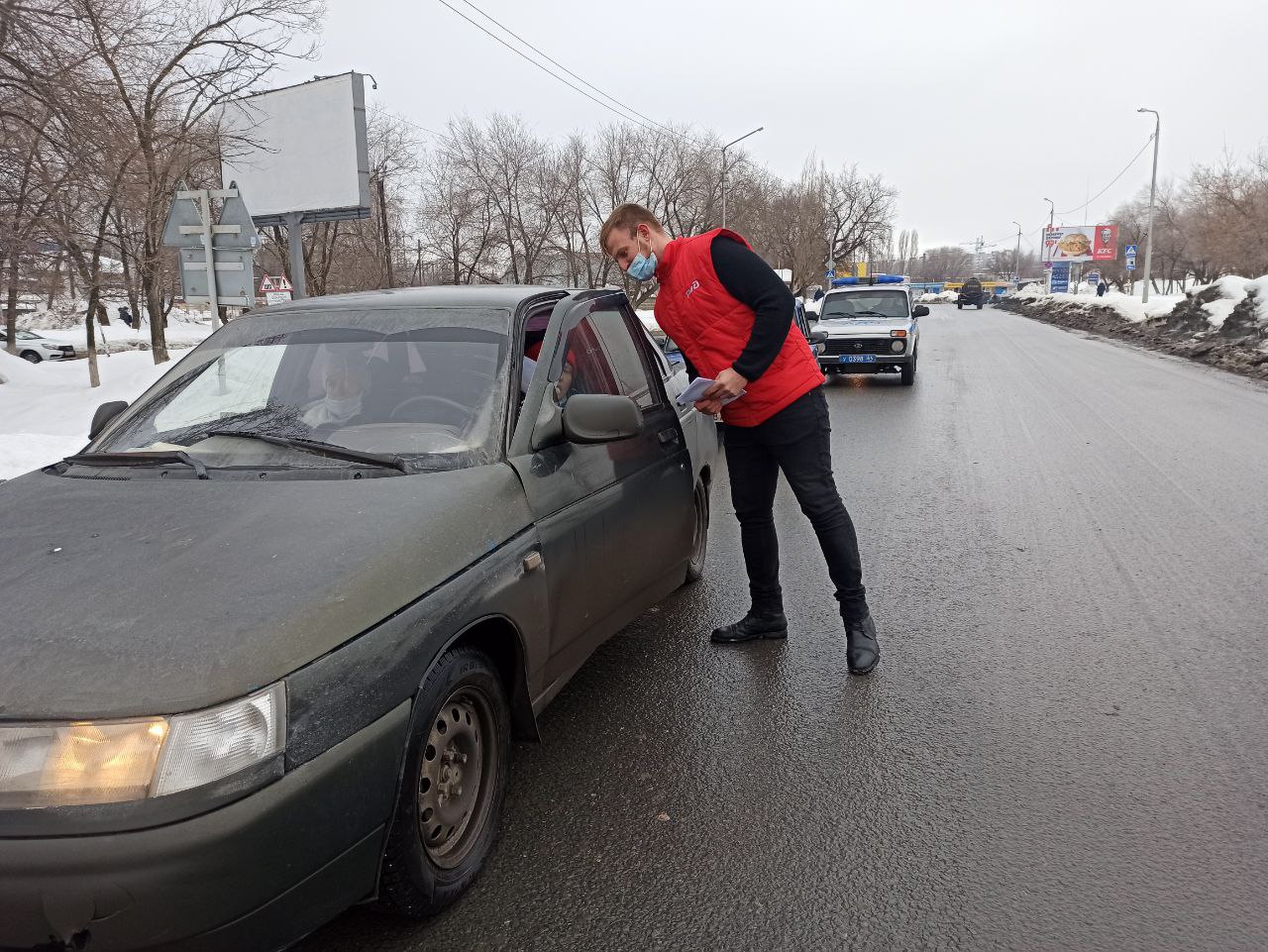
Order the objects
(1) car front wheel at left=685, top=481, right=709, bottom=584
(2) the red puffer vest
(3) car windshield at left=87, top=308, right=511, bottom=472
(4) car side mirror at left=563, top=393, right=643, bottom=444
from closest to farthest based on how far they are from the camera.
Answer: (3) car windshield at left=87, top=308, right=511, bottom=472 < (4) car side mirror at left=563, top=393, right=643, bottom=444 < (2) the red puffer vest < (1) car front wheel at left=685, top=481, right=709, bottom=584

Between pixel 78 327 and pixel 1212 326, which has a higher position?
pixel 78 327

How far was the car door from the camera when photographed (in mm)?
2979

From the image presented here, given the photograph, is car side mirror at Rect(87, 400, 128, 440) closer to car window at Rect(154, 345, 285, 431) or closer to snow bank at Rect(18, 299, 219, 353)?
car window at Rect(154, 345, 285, 431)

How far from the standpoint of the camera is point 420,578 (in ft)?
7.45

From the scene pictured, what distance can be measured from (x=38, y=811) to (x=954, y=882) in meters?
2.26

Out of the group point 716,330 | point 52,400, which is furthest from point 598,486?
point 52,400

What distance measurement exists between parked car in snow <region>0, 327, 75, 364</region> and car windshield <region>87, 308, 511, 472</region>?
36.6 meters

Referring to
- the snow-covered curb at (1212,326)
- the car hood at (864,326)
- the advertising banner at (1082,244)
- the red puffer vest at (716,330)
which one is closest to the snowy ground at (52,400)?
the red puffer vest at (716,330)

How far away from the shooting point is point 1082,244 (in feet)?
257

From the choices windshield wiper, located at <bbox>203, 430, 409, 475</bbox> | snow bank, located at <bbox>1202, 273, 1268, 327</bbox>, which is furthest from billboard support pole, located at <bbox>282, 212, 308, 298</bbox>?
snow bank, located at <bbox>1202, 273, 1268, 327</bbox>

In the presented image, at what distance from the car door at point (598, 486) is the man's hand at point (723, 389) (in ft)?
1.00

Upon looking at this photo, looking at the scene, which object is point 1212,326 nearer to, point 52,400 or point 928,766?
point 928,766

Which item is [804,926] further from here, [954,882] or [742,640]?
[742,640]

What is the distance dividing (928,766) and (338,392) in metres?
2.49
